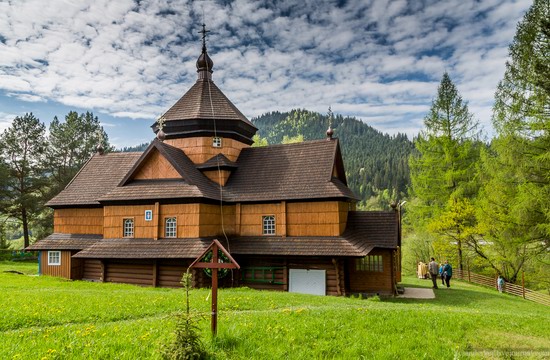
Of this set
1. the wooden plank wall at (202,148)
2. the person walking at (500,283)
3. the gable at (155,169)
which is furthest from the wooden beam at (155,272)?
the person walking at (500,283)

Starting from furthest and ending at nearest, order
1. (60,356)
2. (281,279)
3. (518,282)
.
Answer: (518,282), (281,279), (60,356)

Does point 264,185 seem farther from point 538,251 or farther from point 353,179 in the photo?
point 353,179

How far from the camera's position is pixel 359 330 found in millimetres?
8859

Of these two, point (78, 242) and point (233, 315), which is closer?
point (233, 315)

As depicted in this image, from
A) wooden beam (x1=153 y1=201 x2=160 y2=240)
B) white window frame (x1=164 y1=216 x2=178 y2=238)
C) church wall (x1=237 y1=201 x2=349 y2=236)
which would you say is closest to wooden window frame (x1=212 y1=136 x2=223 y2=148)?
church wall (x1=237 y1=201 x2=349 y2=236)

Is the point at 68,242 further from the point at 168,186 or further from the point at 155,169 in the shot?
the point at 168,186

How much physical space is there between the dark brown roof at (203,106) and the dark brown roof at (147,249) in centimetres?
774

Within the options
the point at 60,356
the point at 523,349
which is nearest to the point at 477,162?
the point at 523,349

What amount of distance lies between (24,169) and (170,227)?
26.8 meters

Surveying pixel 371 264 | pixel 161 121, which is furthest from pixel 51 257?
pixel 371 264

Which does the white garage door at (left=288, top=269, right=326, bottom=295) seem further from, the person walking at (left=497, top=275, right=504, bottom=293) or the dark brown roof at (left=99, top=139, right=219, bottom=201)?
the person walking at (left=497, top=275, right=504, bottom=293)

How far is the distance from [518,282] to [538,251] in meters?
9.34

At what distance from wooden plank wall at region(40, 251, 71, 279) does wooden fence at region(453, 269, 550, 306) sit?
26.6 metres

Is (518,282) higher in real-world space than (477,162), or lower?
lower
